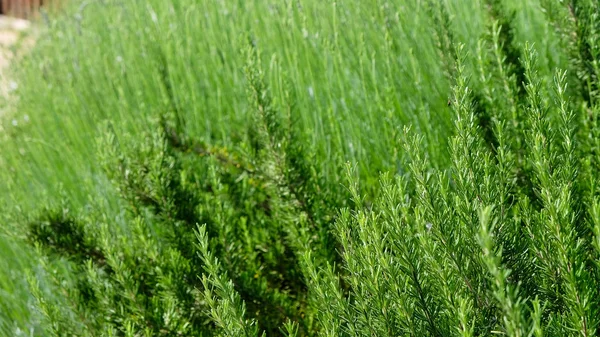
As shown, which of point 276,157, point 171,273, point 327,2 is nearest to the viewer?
point 171,273

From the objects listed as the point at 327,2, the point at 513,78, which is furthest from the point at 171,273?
the point at 327,2

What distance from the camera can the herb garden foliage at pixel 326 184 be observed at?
1.58m

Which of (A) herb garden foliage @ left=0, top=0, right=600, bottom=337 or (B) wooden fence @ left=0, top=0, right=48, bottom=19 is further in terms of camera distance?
(B) wooden fence @ left=0, top=0, right=48, bottom=19

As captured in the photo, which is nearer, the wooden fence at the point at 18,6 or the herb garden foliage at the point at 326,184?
the herb garden foliage at the point at 326,184

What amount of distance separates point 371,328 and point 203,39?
3151mm

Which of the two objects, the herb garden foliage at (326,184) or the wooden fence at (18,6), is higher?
the herb garden foliage at (326,184)

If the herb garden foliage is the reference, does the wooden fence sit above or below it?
below

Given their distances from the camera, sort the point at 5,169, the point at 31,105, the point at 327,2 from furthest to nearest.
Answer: the point at 31,105
the point at 5,169
the point at 327,2

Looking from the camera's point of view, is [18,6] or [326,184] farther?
[18,6]

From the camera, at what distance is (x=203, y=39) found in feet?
14.6

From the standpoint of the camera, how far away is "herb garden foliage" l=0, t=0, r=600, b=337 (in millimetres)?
1578

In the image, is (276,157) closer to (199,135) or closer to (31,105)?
(199,135)

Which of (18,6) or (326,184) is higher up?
(326,184)

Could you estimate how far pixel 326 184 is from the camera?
9.09 feet
